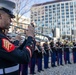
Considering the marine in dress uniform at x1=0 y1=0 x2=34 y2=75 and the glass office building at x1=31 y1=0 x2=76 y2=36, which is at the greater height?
the glass office building at x1=31 y1=0 x2=76 y2=36

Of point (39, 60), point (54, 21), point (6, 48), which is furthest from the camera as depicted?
point (54, 21)

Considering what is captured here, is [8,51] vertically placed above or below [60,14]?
below

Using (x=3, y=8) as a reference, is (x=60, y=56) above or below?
below

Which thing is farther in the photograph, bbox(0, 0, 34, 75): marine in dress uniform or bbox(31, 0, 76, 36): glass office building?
bbox(31, 0, 76, 36): glass office building

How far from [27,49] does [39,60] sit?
8.11 m

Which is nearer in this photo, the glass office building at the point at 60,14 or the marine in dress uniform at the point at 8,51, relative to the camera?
the marine in dress uniform at the point at 8,51

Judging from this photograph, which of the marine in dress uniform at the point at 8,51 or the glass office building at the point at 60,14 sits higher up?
the glass office building at the point at 60,14

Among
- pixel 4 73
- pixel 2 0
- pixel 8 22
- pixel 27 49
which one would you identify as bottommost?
pixel 4 73

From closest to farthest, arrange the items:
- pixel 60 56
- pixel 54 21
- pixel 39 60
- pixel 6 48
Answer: pixel 6 48, pixel 39 60, pixel 60 56, pixel 54 21

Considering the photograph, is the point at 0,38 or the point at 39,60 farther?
the point at 39,60

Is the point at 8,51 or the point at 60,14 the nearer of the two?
the point at 8,51

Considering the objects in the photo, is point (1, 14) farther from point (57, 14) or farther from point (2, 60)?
point (57, 14)

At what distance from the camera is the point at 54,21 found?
85.7m

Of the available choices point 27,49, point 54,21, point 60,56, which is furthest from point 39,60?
point 54,21
